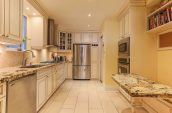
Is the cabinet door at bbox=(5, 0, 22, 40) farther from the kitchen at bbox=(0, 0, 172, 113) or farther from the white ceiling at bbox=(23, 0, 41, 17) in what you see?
the white ceiling at bbox=(23, 0, 41, 17)

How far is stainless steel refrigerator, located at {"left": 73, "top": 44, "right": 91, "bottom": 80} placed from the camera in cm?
859

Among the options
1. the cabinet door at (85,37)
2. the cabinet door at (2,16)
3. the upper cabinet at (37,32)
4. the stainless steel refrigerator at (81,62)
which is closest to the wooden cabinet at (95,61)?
the stainless steel refrigerator at (81,62)

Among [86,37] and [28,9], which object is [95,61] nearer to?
[86,37]

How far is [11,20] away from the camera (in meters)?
2.75

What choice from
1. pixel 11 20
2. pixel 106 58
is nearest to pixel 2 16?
pixel 11 20

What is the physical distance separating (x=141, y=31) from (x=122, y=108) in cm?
183

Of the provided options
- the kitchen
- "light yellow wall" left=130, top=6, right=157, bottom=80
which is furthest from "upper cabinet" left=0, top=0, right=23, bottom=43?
"light yellow wall" left=130, top=6, right=157, bottom=80

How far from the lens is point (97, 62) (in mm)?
8734

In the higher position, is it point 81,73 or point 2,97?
point 2,97

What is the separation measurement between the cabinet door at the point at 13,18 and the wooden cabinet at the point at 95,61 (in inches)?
231

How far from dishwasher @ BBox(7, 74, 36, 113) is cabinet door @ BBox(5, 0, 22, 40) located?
759 millimetres

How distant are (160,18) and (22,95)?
269 cm

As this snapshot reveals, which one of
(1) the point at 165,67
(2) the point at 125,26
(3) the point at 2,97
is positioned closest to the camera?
(3) the point at 2,97

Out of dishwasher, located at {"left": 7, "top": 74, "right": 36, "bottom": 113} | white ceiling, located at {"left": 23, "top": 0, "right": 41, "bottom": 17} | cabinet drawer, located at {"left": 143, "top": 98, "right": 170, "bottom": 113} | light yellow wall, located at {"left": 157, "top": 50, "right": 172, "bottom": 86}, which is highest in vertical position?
white ceiling, located at {"left": 23, "top": 0, "right": 41, "bottom": 17}
